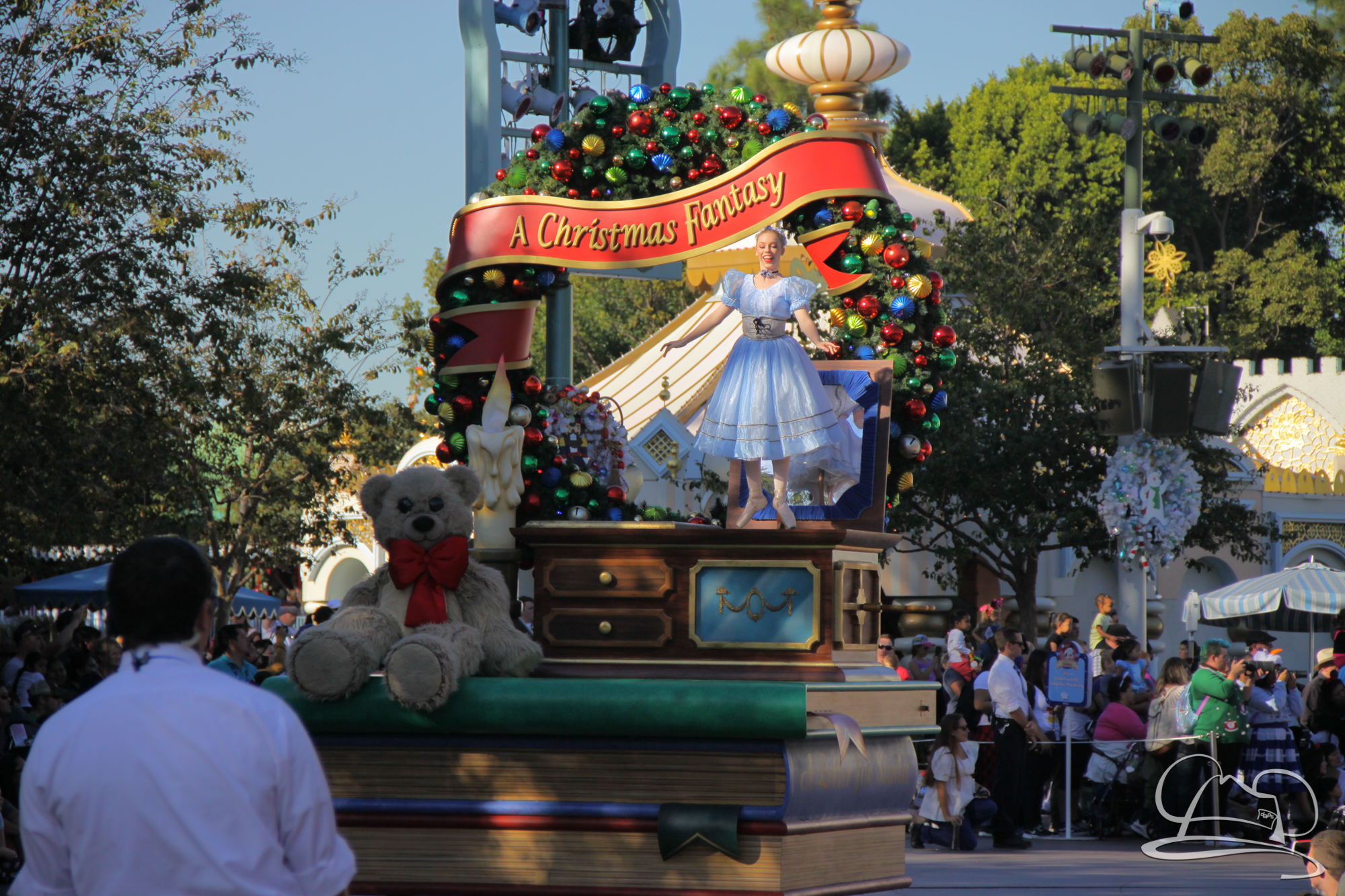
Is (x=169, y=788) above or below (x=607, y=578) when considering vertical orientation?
below

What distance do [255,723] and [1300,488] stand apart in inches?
1110

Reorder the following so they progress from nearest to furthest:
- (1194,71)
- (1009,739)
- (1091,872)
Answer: (1091,872)
(1009,739)
(1194,71)

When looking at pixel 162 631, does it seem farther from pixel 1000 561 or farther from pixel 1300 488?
pixel 1300 488

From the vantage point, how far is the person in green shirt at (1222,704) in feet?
37.8

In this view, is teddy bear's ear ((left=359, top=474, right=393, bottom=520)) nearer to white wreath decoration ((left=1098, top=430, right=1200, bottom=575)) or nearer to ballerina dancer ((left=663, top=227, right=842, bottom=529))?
ballerina dancer ((left=663, top=227, right=842, bottom=529))

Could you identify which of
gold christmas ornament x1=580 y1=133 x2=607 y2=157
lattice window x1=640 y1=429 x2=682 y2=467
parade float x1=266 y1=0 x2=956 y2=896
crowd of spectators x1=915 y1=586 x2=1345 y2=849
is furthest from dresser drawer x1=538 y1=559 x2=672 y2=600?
lattice window x1=640 y1=429 x2=682 y2=467

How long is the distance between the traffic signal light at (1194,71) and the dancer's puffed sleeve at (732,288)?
8916mm

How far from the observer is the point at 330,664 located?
7066 mm

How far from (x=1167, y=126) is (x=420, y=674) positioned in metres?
11.3

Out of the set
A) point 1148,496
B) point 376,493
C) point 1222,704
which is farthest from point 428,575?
point 1148,496

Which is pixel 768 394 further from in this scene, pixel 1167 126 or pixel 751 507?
pixel 1167 126

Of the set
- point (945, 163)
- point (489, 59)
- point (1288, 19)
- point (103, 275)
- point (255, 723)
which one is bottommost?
point (255, 723)

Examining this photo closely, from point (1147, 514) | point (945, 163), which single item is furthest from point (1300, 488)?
point (945, 163)

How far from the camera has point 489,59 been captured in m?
13.5
